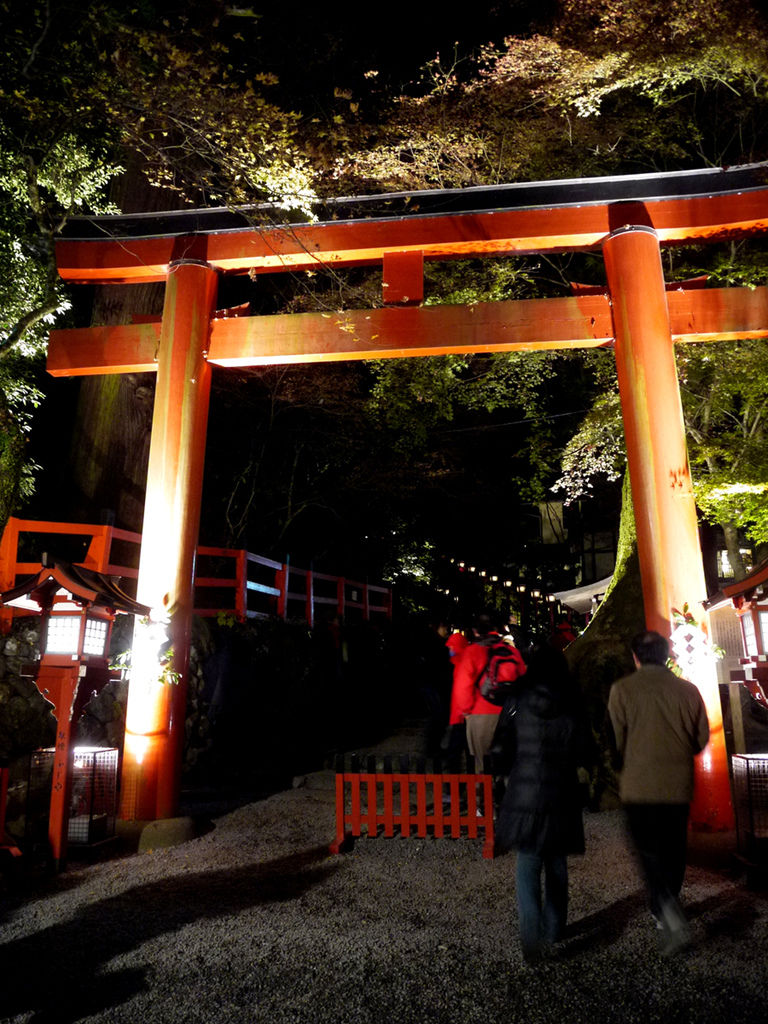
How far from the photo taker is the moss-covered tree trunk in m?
8.10

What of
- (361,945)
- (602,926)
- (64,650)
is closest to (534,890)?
(602,926)

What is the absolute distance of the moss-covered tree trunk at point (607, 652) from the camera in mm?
8102

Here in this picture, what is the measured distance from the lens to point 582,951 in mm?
3861

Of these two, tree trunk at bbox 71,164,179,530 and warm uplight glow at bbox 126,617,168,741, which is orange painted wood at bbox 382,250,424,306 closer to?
warm uplight glow at bbox 126,617,168,741

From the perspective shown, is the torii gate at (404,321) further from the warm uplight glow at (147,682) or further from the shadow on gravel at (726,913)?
the shadow on gravel at (726,913)

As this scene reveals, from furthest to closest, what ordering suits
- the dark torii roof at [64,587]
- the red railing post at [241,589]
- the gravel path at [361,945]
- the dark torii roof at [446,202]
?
the red railing post at [241,589] → the dark torii roof at [446,202] → the dark torii roof at [64,587] → the gravel path at [361,945]

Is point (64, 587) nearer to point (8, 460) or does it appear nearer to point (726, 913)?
point (8, 460)

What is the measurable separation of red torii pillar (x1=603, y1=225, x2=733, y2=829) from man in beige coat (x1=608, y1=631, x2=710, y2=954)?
2.59m

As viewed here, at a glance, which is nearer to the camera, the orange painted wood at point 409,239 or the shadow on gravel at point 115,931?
the shadow on gravel at point 115,931

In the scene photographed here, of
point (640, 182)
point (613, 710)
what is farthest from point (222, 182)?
A: point (613, 710)

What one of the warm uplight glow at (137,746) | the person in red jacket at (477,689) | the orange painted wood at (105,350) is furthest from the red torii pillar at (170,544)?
the person in red jacket at (477,689)

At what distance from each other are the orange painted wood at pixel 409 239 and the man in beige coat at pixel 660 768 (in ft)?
18.3

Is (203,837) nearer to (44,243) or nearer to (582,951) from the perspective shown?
(582,951)

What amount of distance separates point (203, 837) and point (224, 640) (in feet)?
16.1
